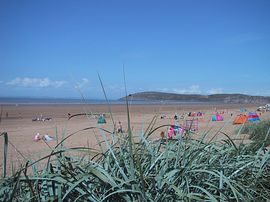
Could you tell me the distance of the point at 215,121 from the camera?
18953mm

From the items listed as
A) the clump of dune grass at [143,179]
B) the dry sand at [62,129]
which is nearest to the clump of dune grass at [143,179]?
the clump of dune grass at [143,179]

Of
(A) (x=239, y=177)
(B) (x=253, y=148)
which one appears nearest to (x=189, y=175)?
(A) (x=239, y=177)

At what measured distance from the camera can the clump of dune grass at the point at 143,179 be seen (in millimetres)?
1587

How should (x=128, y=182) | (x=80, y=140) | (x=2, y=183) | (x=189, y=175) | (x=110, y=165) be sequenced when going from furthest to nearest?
(x=80, y=140), (x=110, y=165), (x=189, y=175), (x=2, y=183), (x=128, y=182)

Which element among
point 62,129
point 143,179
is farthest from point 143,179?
point 62,129

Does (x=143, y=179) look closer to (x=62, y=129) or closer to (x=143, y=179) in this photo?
(x=143, y=179)

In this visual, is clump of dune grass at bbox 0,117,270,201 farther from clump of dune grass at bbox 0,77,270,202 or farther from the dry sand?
the dry sand

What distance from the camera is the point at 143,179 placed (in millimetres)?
1637

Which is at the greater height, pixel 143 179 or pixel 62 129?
pixel 143 179

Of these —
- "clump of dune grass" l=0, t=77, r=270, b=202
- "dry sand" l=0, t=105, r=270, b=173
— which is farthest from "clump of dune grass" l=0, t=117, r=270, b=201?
"dry sand" l=0, t=105, r=270, b=173

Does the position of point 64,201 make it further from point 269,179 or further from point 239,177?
point 269,179

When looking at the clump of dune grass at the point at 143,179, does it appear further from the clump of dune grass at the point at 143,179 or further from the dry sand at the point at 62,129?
the dry sand at the point at 62,129

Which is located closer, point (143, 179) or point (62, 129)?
point (143, 179)

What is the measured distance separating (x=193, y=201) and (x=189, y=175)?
0.23m
